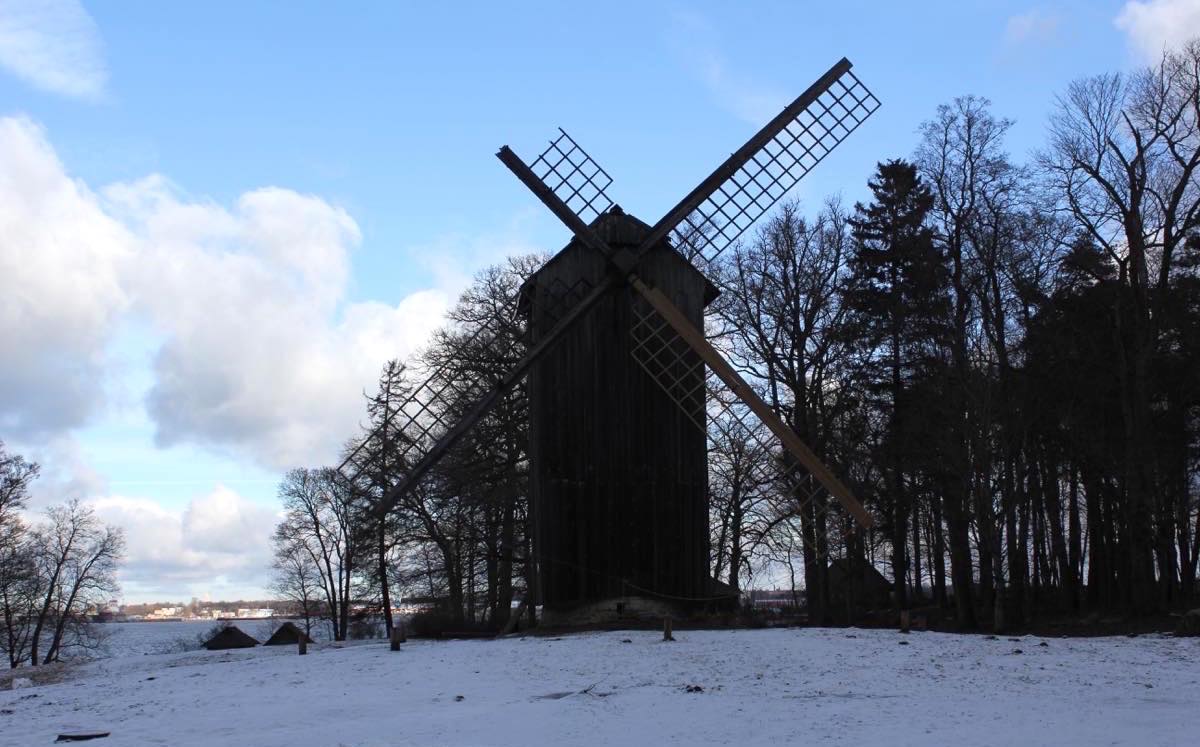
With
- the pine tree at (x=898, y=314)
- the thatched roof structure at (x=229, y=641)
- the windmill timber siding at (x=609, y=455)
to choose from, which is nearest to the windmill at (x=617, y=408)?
the windmill timber siding at (x=609, y=455)

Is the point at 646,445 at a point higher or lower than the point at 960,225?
lower

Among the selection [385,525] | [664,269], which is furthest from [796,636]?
[385,525]

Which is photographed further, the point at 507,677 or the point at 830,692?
the point at 507,677

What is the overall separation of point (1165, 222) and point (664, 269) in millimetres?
15344

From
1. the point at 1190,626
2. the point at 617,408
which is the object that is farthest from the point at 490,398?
the point at 1190,626

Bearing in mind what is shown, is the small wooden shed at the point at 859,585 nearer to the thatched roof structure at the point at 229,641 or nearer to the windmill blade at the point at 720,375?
the windmill blade at the point at 720,375

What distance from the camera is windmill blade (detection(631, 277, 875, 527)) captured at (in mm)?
23891

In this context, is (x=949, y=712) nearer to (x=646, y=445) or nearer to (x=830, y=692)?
(x=830, y=692)

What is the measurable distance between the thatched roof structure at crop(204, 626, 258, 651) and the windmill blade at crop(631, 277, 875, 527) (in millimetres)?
24638

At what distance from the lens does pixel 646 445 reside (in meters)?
25.1

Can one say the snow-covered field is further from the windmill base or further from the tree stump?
the windmill base

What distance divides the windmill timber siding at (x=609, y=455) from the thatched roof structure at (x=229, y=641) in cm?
2227

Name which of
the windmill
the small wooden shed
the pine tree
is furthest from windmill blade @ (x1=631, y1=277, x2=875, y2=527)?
the small wooden shed

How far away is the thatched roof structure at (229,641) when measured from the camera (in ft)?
139
